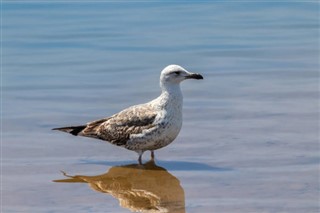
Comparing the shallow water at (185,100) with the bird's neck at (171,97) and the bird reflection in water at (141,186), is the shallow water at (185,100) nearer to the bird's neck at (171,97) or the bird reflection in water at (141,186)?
the bird reflection in water at (141,186)

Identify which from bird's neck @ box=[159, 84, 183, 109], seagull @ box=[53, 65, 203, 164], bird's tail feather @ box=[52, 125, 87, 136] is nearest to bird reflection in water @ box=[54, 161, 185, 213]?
seagull @ box=[53, 65, 203, 164]

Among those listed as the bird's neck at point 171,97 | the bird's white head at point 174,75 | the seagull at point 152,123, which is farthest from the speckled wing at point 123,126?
the bird's white head at point 174,75

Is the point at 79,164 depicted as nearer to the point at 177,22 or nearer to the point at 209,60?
the point at 209,60

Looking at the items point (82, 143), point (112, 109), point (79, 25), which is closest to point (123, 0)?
point (79, 25)

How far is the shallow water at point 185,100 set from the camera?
32.6ft

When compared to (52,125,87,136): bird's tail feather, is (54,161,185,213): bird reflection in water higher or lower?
lower

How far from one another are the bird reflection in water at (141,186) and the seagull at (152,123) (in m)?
0.28

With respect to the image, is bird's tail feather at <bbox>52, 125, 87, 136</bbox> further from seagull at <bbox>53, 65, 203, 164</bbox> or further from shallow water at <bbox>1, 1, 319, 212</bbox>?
shallow water at <bbox>1, 1, 319, 212</bbox>

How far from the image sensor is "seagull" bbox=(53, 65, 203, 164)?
1110cm

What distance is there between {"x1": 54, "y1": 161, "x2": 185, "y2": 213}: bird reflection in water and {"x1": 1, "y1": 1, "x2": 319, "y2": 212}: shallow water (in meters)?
0.02

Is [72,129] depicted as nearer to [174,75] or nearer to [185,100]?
[174,75]

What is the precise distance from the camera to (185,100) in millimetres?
13688

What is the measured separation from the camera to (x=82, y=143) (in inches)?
475

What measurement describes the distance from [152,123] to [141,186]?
1.04m
